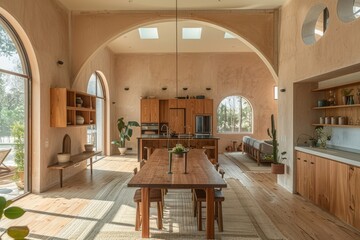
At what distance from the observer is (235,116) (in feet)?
39.9

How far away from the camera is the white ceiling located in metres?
5.84

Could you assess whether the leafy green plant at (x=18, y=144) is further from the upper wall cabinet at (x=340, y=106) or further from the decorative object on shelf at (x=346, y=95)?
the decorative object on shelf at (x=346, y=95)

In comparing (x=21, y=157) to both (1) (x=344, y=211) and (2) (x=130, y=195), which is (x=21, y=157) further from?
(1) (x=344, y=211)

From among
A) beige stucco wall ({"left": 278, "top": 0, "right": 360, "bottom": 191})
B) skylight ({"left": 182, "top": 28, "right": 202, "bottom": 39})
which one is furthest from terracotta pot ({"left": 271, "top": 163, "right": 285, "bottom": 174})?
skylight ({"left": 182, "top": 28, "right": 202, "bottom": 39})

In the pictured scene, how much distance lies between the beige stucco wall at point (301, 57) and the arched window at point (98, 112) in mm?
6292

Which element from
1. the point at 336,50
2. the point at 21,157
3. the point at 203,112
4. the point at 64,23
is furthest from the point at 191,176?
the point at 203,112

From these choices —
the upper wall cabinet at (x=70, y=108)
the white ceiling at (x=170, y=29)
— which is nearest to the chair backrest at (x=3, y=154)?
the upper wall cabinet at (x=70, y=108)

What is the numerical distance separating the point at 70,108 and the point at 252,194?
416cm

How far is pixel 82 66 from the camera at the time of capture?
6.37m

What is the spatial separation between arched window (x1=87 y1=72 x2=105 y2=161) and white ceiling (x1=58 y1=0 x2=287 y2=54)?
5.57 ft

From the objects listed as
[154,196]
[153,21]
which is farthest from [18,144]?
[153,21]

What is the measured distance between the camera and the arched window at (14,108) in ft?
14.3

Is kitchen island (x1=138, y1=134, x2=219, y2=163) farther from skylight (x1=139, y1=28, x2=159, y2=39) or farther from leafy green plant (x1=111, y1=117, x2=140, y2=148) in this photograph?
skylight (x1=139, y1=28, x2=159, y2=39)

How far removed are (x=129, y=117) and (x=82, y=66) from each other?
18.4 feet
